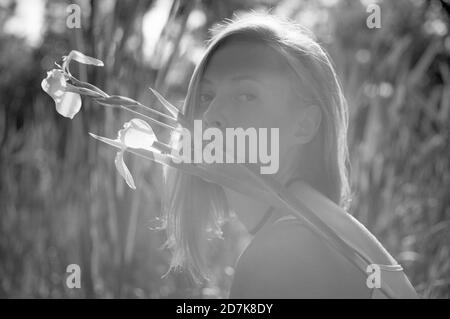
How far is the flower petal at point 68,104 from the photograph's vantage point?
448mm

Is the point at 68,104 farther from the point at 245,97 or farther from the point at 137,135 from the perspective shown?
the point at 245,97

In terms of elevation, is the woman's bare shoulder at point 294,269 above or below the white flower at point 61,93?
below

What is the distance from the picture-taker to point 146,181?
127 centimetres

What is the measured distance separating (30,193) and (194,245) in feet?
3.08

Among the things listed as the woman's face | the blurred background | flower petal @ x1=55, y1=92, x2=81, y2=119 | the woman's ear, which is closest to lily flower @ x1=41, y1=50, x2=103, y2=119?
flower petal @ x1=55, y1=92, x2=81, y2=119

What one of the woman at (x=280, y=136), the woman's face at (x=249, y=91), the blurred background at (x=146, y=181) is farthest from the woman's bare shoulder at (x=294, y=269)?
the blurred background at (x=146, y=181)

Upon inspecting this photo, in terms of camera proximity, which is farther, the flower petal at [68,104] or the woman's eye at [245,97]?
the woman's eye at [245,97]

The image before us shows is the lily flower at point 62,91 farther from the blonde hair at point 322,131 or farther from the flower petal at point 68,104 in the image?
the blonde hair at point 322,131

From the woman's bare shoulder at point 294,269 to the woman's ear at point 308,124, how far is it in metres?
0.15

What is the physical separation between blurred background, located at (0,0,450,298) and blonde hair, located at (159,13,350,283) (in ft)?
0.77

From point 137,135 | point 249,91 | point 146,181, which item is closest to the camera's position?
point 137,135

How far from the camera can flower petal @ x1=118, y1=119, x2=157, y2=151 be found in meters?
0.42

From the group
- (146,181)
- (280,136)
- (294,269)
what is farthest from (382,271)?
(146,181)

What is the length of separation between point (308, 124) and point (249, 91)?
9cm
